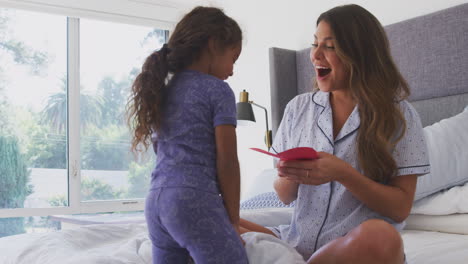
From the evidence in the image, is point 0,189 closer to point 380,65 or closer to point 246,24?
point 246,24

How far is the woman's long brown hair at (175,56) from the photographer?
122 cm

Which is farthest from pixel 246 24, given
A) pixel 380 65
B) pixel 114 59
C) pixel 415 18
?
pixel 380 65

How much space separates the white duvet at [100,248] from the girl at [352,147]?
0.13m

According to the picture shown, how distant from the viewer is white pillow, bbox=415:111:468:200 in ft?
6.19

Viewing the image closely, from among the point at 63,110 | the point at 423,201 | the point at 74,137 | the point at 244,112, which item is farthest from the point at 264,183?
the point at 63,110

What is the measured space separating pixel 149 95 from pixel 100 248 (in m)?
0.59

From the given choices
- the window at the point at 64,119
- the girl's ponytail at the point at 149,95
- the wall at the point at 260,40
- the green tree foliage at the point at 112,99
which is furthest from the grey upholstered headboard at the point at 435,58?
the green tree foliage at the point at 112,99

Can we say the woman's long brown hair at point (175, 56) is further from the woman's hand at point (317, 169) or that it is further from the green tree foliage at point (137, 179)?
the green tree foliage at point (137, 179)

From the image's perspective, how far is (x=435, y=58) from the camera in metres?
2.36

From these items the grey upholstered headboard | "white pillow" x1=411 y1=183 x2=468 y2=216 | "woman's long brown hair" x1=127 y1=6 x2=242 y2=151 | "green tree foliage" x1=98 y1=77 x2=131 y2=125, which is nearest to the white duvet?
"woman's long brown hair" x1=127 y1=6 x2=242 y2=151

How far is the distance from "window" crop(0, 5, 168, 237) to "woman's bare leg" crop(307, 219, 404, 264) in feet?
10.00

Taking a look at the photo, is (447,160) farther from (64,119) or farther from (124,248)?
(64,119)

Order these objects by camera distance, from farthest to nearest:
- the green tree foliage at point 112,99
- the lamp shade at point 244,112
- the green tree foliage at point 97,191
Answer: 1. the green tree foliage at point 112,99
2. the green tree foliage at point 97,191
3. the lamp shade at point 244,112

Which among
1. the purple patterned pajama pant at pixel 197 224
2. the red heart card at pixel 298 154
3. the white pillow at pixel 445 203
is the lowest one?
the white pillow at pixel 445 203
